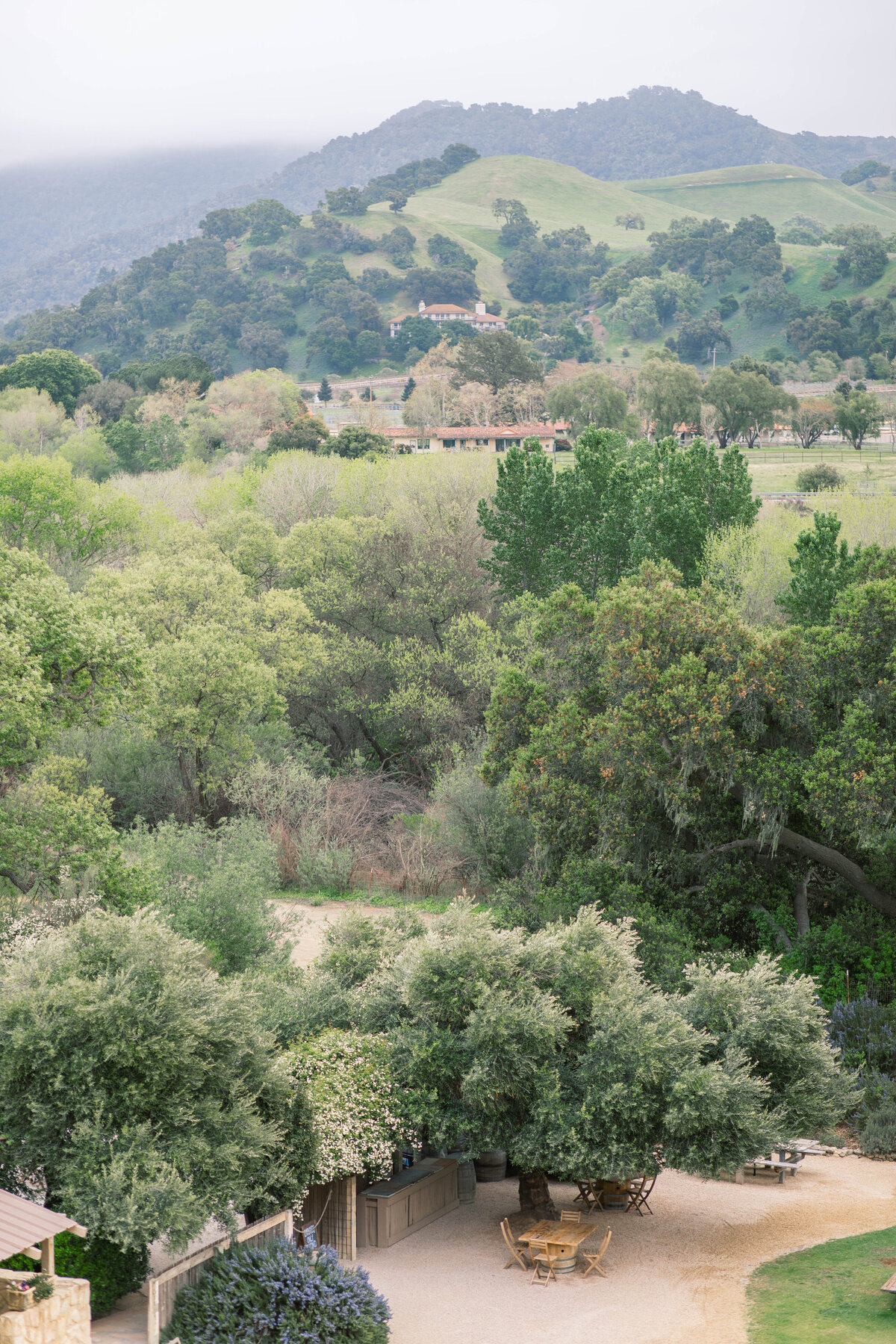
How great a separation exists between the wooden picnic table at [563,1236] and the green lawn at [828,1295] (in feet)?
6.75

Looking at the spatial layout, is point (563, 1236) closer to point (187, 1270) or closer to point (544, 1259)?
point (544, 1259)

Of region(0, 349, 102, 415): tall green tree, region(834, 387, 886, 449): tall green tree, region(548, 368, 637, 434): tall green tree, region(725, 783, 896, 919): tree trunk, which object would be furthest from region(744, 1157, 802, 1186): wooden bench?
region(0, 349, 102, 415): tall green tree

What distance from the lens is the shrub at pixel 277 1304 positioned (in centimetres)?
1249

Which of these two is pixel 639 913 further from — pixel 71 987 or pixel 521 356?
pixel 521 356

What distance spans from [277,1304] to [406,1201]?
12.8 feet

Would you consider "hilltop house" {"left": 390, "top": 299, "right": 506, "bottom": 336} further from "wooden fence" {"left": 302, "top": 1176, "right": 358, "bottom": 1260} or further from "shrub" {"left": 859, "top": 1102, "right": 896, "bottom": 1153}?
"wooden fence" {"left": 302, "top": 1176, "right": 358, "bottom": 1260}

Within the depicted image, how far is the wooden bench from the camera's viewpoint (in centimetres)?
1923

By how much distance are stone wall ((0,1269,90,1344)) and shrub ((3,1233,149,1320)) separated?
863 millimetres

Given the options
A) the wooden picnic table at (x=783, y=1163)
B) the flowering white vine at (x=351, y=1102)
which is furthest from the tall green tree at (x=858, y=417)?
the flowering white vine at (x=351, y=1102)

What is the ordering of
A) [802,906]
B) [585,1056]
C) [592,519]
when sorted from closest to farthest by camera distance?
[585,1056], [802,906], [592,519]

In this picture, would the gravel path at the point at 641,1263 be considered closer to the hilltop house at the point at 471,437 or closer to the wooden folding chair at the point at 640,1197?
the wooden folding chair at the point at 640,1197

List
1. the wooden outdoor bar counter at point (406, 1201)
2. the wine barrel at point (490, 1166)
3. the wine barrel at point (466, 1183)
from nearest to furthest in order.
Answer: the wooden outdoor bar counter at point (406, 1201) < the wine barrel at point (466, 1183) < the wine barrel at point (490, 1166)

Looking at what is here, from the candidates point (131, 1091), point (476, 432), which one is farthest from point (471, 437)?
point (131, 1091)

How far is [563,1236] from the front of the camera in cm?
1522
